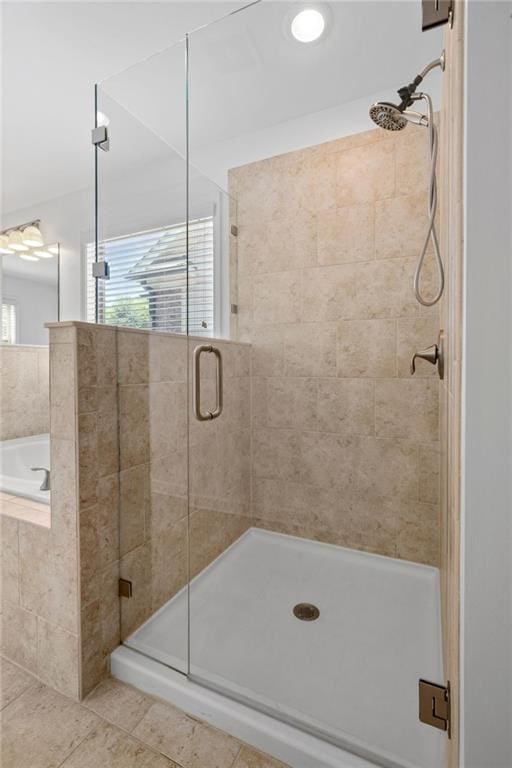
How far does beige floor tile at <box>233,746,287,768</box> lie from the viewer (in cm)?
100

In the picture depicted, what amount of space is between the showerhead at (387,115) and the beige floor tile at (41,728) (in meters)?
2.28

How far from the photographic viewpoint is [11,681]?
50.6 inches

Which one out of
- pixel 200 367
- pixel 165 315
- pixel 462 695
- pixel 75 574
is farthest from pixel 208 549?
pixel 462 695

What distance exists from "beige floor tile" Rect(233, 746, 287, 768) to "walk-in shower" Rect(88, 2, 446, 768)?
0.03 m

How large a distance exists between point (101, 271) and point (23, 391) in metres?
1.07

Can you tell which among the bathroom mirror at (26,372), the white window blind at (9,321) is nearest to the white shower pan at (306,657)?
the bathroom mirror at (26,372)

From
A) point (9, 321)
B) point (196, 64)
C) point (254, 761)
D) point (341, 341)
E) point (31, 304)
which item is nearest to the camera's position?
point (254, 761)

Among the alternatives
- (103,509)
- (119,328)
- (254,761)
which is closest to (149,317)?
(119,328)

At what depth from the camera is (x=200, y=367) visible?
1.56 meters

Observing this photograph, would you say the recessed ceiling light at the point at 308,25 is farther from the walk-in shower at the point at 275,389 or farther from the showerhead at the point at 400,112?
the showerhead at the point at 400,112

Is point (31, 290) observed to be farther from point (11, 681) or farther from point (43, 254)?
point (11, 681)

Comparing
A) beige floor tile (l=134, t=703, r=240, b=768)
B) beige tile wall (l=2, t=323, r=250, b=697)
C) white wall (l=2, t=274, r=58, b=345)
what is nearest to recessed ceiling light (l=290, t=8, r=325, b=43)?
beige tile wall (l=2, t=323, r=250, b=697)

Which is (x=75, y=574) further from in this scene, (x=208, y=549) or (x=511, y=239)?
(x=511, y=239)

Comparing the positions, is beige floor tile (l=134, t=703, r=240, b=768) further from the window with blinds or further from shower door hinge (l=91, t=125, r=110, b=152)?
shower door hinge (l=91, t=125, r=110, b=152)
